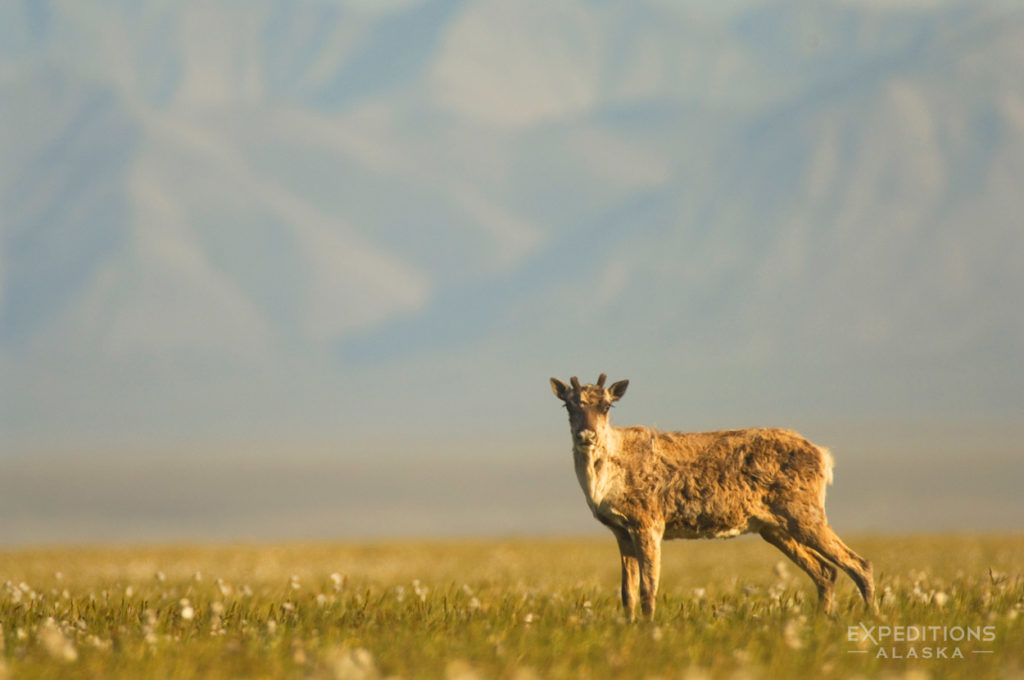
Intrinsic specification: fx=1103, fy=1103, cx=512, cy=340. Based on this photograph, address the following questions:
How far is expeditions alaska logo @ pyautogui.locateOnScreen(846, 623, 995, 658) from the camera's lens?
966 centimetres

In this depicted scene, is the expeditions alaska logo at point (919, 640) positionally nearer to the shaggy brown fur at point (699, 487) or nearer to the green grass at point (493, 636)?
the green grass at point (493, 636)

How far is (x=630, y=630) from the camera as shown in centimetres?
1055

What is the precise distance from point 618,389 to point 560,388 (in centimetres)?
75

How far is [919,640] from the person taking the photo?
409 inches

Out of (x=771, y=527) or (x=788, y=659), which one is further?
(x=771, y=527)

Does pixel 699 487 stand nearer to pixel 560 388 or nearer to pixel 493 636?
pixel 560 388

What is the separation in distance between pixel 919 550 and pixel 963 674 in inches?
987

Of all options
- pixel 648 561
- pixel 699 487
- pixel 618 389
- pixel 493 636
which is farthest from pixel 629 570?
pixel 493 636

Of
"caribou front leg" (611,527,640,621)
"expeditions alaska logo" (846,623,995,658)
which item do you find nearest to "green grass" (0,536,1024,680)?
"expeditions alaska logo" (846,623,995,658)

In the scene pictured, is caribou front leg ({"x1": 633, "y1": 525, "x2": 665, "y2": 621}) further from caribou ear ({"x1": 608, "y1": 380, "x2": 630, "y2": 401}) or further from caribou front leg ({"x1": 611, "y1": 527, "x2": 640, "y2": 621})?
→ caribou ear ({"x1": 608, "y1": 380, "x2": 630, "y2": 401})

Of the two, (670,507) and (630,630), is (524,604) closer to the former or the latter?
(670,507)

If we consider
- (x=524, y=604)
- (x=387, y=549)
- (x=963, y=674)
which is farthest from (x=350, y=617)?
(x=387, y=549)

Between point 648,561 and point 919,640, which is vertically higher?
point 648,561

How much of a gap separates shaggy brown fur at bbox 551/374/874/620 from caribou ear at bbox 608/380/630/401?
0.02 meters
